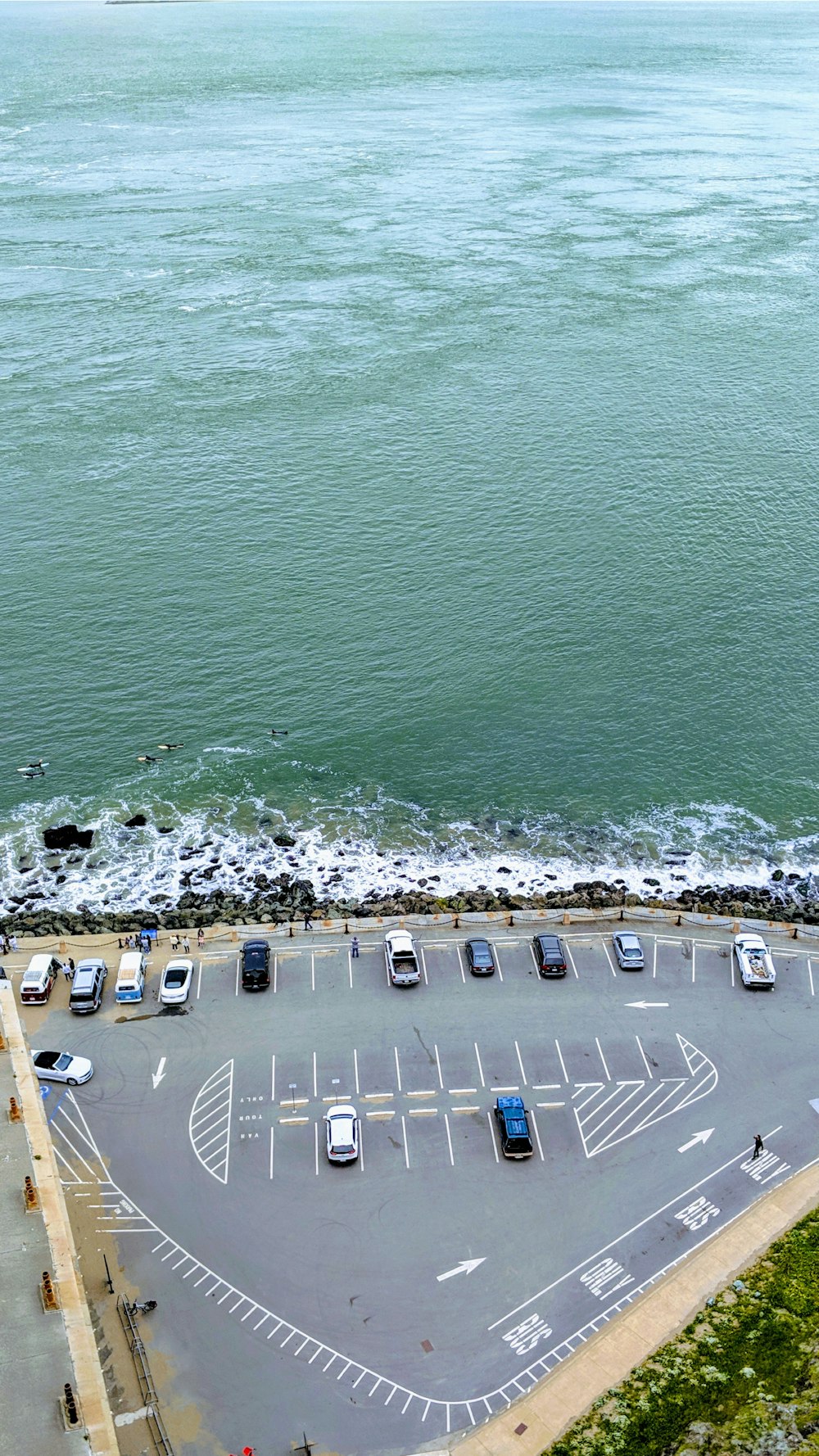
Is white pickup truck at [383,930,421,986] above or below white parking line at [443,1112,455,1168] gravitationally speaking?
above

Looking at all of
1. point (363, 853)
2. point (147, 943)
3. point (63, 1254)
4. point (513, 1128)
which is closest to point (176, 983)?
point (147, 943)

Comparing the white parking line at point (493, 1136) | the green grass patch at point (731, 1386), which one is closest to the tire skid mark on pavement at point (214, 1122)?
the white parking line at point (493, 1136)

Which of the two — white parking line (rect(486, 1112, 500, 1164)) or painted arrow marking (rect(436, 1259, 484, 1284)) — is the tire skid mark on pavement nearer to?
painted arrow marking (rect(436, 1259, 484, 1284))

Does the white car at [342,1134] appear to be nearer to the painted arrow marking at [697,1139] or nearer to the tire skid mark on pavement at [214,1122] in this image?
the tire skid mark on pavement at [214,1122]

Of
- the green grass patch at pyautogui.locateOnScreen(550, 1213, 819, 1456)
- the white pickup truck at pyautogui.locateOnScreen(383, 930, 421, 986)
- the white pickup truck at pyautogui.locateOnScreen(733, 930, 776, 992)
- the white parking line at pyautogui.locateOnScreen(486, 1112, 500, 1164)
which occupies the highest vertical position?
the white pickup truck at pyautogui.locateOnScreen(383, 930, 421, 986)

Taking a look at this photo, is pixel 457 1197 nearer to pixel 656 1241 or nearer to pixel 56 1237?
pixel 656 1241

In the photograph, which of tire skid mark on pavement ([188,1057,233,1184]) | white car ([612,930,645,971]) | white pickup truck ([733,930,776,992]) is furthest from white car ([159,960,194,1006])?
white pickup truck ([733,930,776,992])
